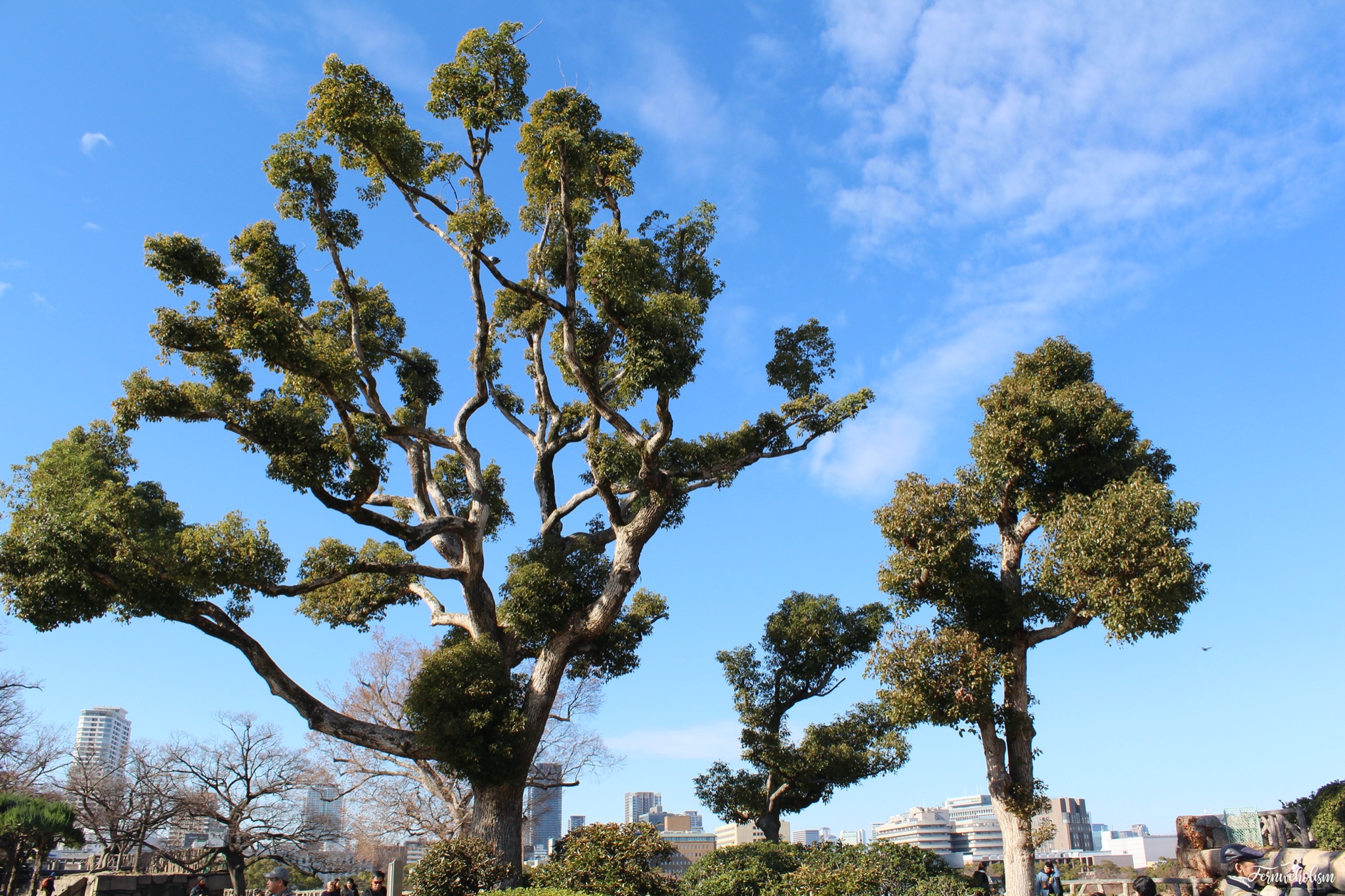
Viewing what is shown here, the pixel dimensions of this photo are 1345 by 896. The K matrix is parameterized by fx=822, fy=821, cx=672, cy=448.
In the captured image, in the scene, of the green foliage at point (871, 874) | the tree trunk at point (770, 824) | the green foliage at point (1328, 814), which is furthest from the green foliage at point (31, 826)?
the green foliage at point (1328, 814)

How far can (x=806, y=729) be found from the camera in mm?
19375

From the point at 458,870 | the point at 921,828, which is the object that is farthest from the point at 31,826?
the point at 921,828

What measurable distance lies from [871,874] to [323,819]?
25.9 metres

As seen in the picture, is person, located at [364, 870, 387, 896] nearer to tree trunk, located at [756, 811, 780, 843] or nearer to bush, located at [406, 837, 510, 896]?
bush, located at [406, 837, 510, 896]

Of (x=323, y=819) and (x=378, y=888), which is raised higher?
(x=378, y=888)

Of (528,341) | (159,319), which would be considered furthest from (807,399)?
(159,319)

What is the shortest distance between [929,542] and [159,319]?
11.6 m

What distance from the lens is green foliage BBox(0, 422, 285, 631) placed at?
11.2 m

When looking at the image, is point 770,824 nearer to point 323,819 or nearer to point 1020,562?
point 1020,562

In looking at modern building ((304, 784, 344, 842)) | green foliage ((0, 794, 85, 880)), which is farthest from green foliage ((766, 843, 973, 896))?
green foliage ((0, 794, 85, 880))

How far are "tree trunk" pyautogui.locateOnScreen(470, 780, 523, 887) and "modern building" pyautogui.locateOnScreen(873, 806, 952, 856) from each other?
9237 cm

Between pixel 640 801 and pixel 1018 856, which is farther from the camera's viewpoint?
pixel 640 801

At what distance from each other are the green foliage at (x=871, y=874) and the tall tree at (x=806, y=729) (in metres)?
5.50

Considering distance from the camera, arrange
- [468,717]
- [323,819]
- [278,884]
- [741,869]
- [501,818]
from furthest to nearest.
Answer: [323,819]
[501,818]
[741,869]
[468,717]
[278,884]
